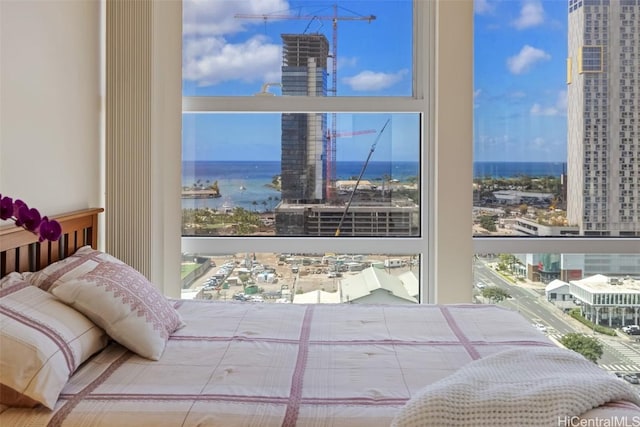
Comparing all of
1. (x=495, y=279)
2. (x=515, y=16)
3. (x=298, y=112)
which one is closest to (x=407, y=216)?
(x=495, y=279)

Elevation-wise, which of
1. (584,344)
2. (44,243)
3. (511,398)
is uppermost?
(44,243)

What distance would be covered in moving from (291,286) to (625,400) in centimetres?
199

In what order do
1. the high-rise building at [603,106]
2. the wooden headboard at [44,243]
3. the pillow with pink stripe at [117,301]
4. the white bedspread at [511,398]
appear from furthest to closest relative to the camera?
1. the high-rise building at [603,106]
2. the wooden headboard at [44,243]
3. the pillow with pink stripe at [117,301]
4. the white bedspread at [511,398]

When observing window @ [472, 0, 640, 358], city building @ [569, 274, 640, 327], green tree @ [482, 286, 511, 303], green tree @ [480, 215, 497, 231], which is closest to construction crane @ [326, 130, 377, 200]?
window @ [472, 0, 640, 358]

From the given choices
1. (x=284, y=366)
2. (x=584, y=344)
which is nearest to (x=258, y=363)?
(x=284, y=366)

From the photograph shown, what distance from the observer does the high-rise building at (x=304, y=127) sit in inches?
116

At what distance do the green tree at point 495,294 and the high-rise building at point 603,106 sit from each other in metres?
0.58

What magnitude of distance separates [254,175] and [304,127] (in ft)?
1.36

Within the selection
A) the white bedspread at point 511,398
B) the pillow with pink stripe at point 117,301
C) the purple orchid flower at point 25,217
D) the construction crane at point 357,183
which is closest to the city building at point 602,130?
the construction crane at point 357,183

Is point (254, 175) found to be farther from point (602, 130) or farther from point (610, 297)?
point (610, 297)

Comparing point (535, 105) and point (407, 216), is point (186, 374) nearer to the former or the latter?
point (407, 216)

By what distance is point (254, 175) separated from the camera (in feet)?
9.78

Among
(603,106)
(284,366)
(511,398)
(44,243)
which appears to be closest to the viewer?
(511,398)

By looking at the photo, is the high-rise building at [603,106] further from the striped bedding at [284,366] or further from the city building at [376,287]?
the striped bedding at [284,366]
